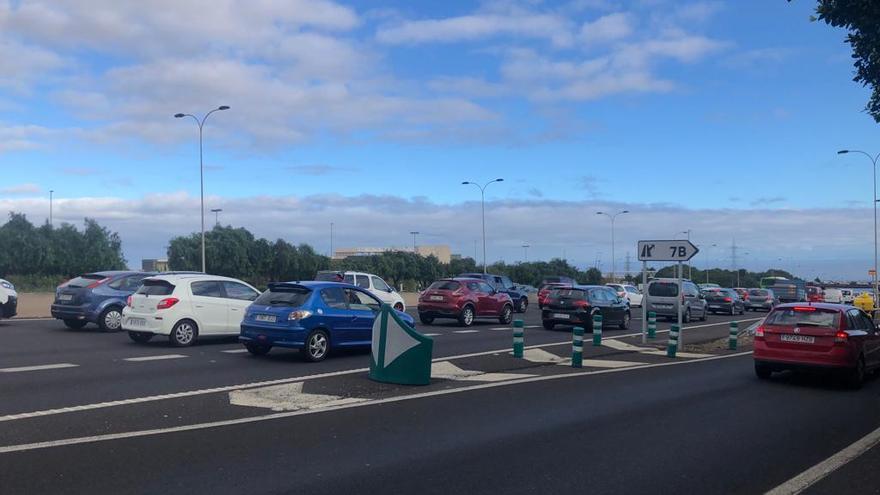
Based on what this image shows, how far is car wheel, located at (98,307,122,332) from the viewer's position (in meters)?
19.8

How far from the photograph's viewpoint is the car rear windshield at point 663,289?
105 ft

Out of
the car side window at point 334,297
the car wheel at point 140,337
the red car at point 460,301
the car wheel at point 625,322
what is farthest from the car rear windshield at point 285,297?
the car wheel at point 625,322

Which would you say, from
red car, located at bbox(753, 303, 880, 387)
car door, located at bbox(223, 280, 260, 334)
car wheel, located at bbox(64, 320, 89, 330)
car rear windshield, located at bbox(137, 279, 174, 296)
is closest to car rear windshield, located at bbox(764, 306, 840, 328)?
red car, located at bbox(753, 303, 880, 387)

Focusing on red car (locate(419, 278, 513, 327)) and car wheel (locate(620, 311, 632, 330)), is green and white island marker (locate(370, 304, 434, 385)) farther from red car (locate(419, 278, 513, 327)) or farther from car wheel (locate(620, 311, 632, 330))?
car wheel (locate(620, 311, 632, 330))

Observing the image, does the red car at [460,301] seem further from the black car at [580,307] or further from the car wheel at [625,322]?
the car wheel at [625,322]

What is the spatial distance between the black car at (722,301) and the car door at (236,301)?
30.7 m

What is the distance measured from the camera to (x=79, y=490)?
627cm

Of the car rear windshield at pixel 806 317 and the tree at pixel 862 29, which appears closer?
the tree at pixel 862 29

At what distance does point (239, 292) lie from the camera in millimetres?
17844

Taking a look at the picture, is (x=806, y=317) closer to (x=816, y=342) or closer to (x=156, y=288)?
(x=816, y=342)

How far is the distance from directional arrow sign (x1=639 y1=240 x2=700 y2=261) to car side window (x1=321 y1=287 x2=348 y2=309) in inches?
348

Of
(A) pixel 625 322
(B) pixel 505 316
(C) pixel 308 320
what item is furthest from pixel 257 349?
(A) pixel 625 322

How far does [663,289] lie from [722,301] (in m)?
11.0

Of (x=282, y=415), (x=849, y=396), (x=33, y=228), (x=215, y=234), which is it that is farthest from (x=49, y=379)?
(x=215, y=234)
